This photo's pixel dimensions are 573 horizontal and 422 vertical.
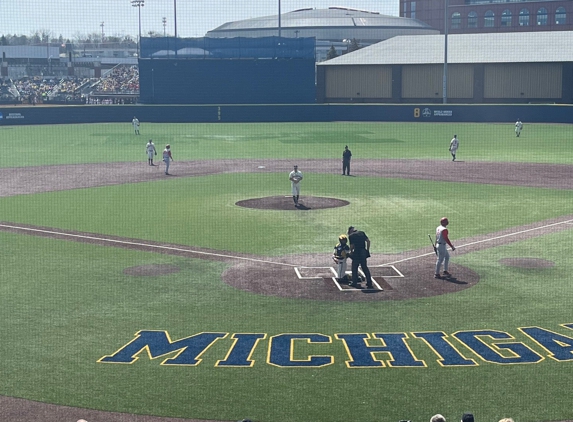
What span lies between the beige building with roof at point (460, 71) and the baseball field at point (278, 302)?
4673cm

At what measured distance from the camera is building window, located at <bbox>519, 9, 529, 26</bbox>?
130 metres

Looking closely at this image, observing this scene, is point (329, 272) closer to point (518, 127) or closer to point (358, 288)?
point (358, 288)

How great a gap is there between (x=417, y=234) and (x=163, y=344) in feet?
38.7

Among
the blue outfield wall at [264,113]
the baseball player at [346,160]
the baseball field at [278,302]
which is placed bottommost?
the baseball field at [278,302]

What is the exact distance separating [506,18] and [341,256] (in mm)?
123503

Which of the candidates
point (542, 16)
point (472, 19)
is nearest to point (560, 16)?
point (542, 16)

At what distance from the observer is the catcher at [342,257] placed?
18.3 metres

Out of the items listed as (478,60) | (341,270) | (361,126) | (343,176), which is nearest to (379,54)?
(478,60)

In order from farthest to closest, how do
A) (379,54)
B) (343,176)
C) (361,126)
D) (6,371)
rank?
(379,54) → (361,126) → (343,176) → (6,371)

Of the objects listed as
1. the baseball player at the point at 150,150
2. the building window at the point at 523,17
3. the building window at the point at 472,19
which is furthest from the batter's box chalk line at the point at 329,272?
the building window at the point at 472,19

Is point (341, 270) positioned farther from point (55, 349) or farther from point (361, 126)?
point (361, 126)

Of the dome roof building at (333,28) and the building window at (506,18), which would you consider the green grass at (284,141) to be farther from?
the building window at (506,18)

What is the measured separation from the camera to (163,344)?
1429cm

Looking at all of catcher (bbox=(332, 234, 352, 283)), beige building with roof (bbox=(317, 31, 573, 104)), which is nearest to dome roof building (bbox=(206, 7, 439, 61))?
beige building with roof (bbox=(317, 31, 573, 104))
